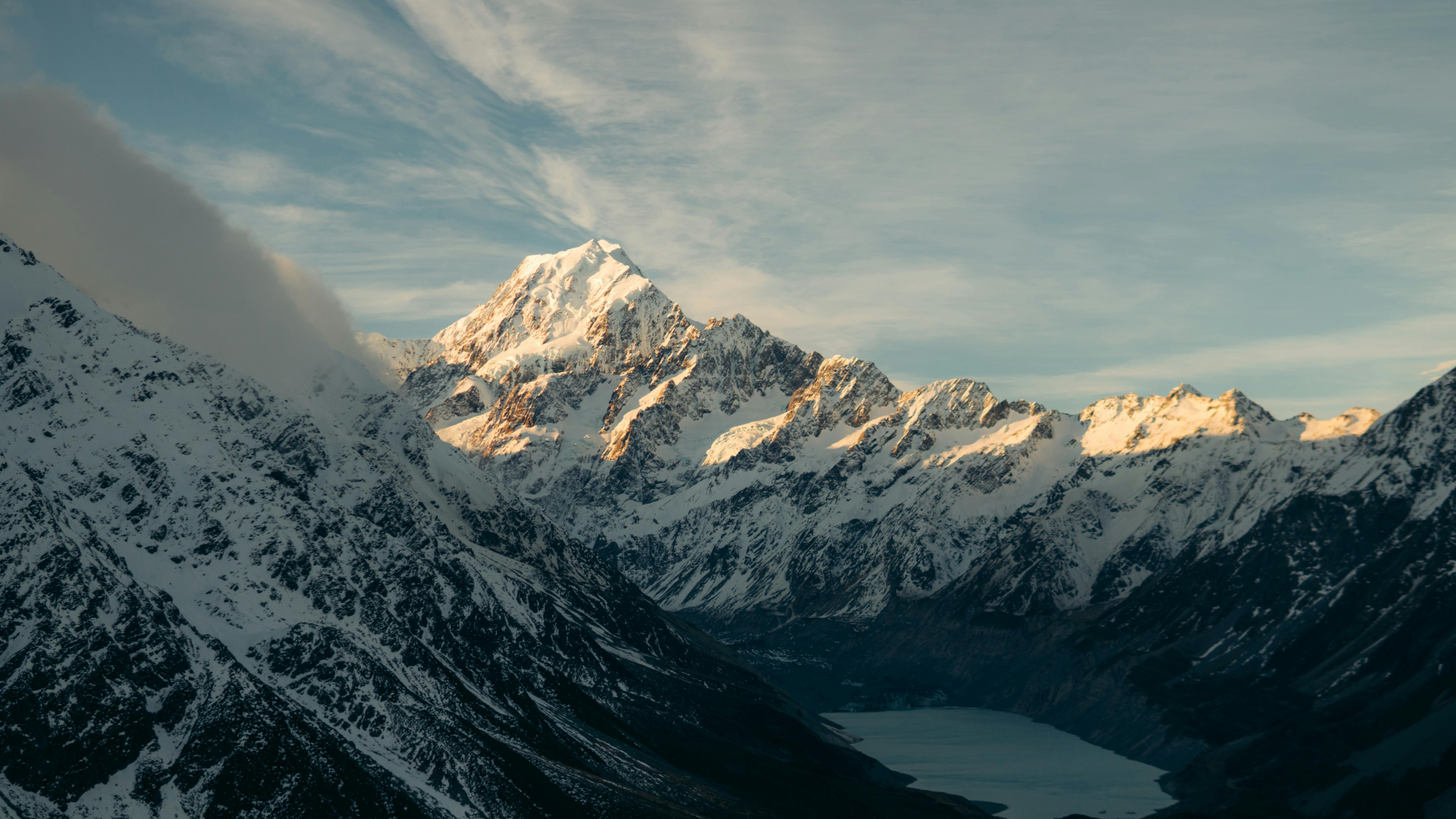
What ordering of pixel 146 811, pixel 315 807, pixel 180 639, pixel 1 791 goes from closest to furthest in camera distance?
pixel 1 791 → pixel 146 811 → pixel 315 807 → pixel 180 639

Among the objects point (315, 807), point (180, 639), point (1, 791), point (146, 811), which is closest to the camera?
point (1, 791)

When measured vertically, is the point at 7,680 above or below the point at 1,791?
above

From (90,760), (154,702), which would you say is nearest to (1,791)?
(90,760)

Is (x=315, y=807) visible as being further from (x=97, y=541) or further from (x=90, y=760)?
(x=97, y=541)

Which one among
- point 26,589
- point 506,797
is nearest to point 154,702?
point 26,589

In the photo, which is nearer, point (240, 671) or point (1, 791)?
point (1, 791)

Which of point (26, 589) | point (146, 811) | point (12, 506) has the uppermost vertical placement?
point (12, 506)

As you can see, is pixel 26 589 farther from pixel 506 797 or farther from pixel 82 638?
pixel 506 797

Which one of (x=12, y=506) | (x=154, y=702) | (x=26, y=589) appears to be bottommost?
(x=154, y=702)

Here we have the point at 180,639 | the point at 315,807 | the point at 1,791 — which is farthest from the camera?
the point at 180,639
